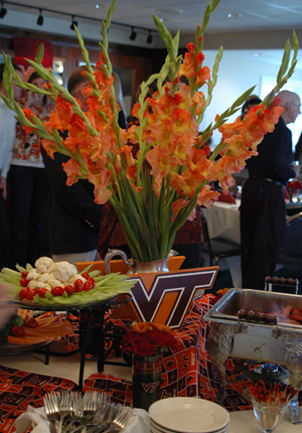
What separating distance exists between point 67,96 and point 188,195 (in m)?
0.36

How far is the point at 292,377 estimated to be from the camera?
3.47 feet

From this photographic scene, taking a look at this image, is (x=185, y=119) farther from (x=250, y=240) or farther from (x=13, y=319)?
(x=250, y=240)

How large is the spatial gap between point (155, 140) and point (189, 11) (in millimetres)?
5391

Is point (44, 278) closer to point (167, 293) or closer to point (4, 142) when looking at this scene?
A: point (167, 293)

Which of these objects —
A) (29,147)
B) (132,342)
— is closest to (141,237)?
(132,342)

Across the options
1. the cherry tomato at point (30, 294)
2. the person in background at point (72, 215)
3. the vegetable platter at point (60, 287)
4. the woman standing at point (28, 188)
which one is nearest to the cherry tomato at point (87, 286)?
the vegetable platter at point (60, 287)

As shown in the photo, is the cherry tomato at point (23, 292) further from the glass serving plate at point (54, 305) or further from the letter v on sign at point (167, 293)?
the letter v on sign at point (167, 293)

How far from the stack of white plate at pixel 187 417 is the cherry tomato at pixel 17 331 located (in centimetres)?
38

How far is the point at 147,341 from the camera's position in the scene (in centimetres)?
97

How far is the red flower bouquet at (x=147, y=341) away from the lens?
3.16 feet

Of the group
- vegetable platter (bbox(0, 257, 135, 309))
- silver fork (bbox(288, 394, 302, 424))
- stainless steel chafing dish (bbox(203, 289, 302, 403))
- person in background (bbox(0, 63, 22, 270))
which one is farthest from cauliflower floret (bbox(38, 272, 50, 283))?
person in background (bbox(0, 63, 22, 270))

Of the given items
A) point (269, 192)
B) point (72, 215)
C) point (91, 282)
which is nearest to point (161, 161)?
point (91, 282)

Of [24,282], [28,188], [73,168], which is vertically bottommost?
[28,188]

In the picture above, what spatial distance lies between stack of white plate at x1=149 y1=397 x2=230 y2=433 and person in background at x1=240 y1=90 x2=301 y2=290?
8.82 feet
